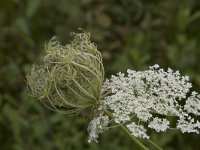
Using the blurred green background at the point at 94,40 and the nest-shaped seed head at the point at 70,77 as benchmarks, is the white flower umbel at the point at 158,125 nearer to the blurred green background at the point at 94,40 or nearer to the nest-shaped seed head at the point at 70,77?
the nest-shaped seed head at the point at 70,77

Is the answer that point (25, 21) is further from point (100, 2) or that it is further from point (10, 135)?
point (100, 2)

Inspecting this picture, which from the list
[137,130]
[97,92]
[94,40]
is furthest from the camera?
[94,40]

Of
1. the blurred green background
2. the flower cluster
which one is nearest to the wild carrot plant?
the flower cluster

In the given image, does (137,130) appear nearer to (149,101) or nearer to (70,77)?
(149,101)

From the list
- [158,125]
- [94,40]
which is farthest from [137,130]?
[94,40]

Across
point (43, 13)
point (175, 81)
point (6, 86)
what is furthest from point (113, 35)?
point (175, 81)

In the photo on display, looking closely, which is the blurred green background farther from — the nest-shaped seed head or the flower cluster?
the nest-shaped seed head
